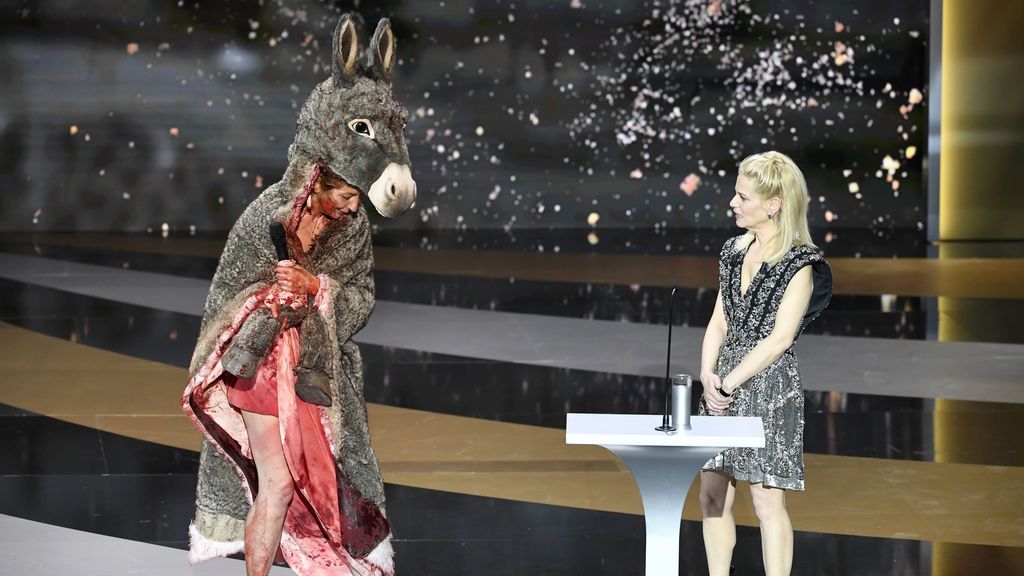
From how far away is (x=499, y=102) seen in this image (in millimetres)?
13328

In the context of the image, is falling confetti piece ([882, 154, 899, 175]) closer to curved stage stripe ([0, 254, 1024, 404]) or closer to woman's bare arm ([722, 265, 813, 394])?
curved stage stripe ([0, 254, 1024, 404])

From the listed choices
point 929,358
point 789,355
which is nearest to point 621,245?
point 929,358

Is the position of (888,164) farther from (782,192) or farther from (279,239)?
(279,239)

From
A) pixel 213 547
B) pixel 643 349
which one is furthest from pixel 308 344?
pixel 643 349

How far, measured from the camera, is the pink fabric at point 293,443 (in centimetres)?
284

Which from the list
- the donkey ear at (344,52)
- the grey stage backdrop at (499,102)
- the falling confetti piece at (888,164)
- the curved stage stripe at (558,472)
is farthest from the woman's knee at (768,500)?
the falling confetti piece at (888,164)

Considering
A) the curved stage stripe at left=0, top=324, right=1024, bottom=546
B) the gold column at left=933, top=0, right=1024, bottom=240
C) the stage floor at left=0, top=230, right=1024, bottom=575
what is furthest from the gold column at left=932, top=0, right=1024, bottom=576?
the curved stage stripe at left=0, top=324, right=1024, bottom=546

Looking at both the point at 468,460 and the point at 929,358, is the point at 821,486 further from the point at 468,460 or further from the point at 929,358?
the point at 929,358

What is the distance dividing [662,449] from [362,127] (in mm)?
911

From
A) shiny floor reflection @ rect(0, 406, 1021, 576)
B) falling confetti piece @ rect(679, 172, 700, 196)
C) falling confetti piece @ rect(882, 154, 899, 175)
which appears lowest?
shiny floor reflection @ rect(0, 406, 1021, 576)

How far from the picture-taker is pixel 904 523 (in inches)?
160

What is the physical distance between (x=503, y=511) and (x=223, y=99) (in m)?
9.86

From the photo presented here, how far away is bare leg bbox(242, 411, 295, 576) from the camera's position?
2.87m

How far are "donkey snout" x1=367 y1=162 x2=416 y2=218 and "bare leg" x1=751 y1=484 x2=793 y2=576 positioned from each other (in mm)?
1172
